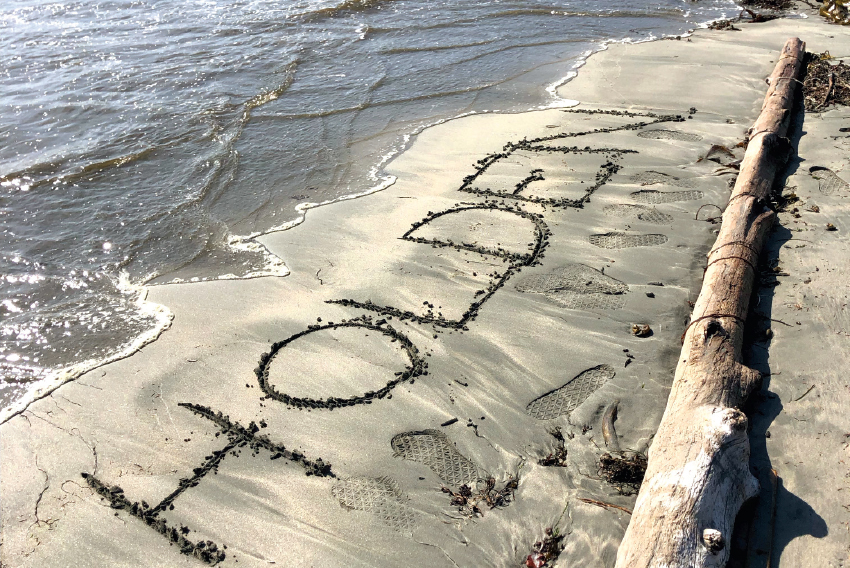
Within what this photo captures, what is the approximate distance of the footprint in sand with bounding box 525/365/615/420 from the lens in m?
4.35

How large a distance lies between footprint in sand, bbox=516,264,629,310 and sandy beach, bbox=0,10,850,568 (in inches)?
0.9

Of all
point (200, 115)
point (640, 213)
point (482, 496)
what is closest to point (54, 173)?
point (200, 115)

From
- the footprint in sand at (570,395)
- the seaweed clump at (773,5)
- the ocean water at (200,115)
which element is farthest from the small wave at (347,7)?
the footprint in sand at (570,395)

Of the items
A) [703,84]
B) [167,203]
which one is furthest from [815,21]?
[167,203]

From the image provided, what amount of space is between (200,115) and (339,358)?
22.1 ft

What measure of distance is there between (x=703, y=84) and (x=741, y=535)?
859 centimetres

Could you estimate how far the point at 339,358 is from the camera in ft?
16.4

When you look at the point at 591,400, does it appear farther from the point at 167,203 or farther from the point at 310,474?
the point at 167,203

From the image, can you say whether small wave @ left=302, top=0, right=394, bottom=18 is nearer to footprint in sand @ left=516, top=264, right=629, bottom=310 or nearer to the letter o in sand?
footprint in sand @ left=516, top=264, right=629, bottom=310

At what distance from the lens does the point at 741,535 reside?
11.2 feet

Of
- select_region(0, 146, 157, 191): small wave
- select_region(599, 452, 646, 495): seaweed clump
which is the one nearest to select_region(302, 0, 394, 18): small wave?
select_region(0, 146, 157, 191): small wave

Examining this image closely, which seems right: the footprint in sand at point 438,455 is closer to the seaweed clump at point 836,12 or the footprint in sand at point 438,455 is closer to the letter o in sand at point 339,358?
the letter o in sand at point 339,358

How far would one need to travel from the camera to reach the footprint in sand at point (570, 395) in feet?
14.3

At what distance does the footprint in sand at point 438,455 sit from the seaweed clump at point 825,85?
753 centimetres
